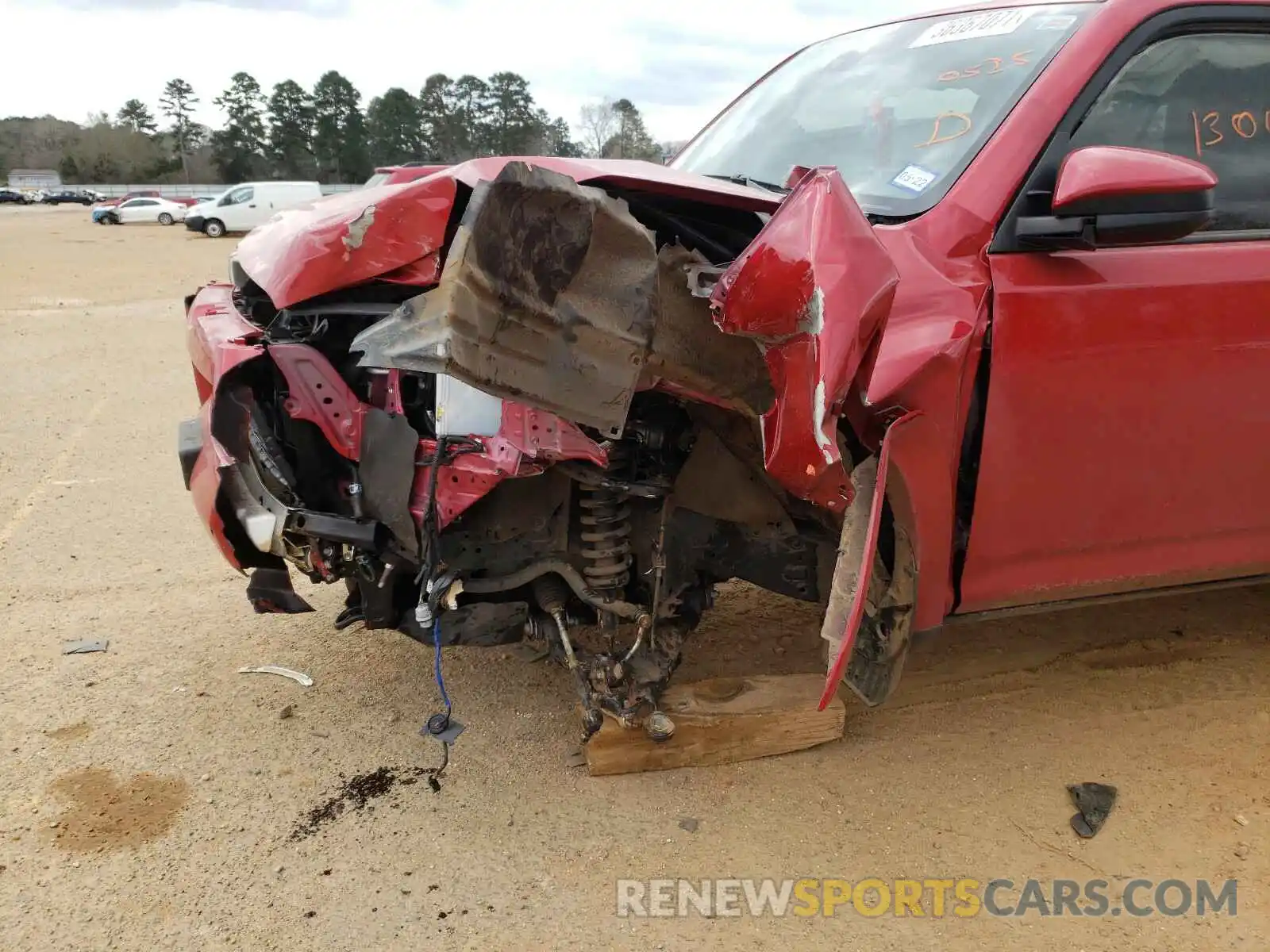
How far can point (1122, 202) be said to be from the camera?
2180 millimetres

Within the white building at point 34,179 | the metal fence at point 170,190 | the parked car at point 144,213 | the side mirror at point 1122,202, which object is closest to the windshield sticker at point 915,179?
the side mirror at point 1122,202

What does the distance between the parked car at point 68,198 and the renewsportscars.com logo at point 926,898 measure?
237 ft

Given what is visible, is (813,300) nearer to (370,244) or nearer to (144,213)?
(370,244)

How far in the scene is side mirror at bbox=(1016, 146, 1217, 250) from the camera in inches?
82.4

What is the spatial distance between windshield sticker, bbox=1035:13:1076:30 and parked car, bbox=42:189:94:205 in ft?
236

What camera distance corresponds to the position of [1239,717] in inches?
114

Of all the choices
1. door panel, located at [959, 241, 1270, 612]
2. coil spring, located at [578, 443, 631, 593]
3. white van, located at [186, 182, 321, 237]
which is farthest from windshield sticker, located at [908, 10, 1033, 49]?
white van, located at [186, 182, 321, 237]

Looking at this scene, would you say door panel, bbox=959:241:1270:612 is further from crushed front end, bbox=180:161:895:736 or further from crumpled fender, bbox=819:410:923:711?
crushed front end, bbox=180:161:895:736

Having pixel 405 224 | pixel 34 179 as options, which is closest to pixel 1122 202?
pixel 405 224

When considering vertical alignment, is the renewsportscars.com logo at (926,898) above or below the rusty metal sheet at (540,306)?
below

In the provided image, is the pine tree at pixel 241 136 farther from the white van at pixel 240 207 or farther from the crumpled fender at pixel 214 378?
the crumpled fender at pixel 214 378

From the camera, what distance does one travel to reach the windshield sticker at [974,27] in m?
2.66

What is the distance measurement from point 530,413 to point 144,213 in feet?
139

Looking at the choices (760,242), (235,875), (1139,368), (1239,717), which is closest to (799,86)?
(1139,368)
